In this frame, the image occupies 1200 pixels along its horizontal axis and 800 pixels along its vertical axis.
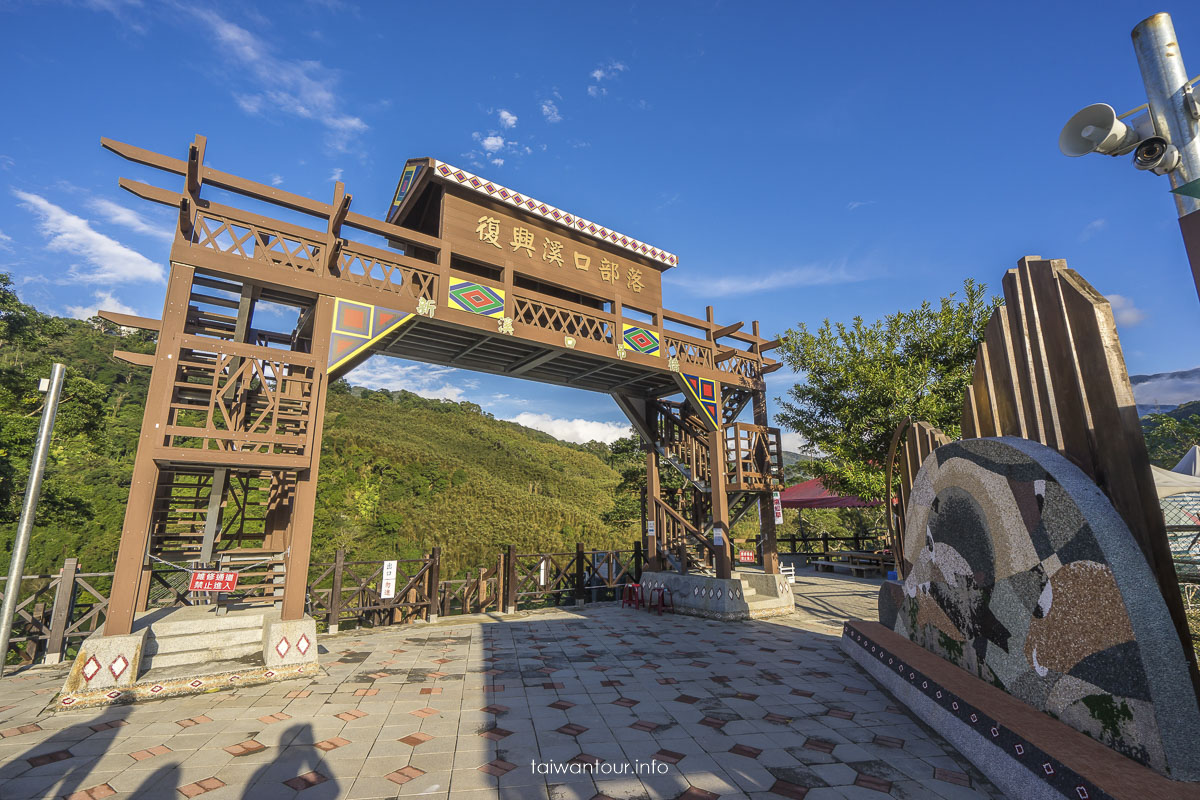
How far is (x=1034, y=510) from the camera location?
12.9 feet

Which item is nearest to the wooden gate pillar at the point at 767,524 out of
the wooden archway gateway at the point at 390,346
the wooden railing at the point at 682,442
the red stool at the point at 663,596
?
the wooden archway gateway at the point at 390,346

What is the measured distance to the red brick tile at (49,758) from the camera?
4.03 metres

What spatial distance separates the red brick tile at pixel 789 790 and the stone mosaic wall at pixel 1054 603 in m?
1.88

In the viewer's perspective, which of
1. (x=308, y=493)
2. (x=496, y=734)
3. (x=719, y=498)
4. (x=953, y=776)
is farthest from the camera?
(x=719, y=498)

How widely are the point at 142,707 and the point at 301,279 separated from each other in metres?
5.52

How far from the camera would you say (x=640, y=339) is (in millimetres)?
11141

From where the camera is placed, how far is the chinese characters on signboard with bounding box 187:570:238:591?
20.6 feet

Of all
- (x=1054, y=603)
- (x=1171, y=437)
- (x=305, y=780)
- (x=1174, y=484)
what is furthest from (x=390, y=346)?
(x=1171, y=437)

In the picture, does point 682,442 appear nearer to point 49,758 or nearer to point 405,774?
point 405,774

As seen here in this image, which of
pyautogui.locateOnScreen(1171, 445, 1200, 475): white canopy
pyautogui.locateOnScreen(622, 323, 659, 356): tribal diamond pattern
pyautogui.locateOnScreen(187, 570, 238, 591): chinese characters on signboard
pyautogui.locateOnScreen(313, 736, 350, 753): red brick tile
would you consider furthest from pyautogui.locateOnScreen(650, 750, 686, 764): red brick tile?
pyautogui.locateOnScreen(1171, 445, 1200, 475): white canopy

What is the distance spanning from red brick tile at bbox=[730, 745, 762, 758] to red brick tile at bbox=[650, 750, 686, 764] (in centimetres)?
44

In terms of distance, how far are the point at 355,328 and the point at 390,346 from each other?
5.54ft

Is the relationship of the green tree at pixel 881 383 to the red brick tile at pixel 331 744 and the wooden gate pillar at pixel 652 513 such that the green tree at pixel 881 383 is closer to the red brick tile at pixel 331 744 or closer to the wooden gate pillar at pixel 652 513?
the wooden gate pillar at pixel 652 513

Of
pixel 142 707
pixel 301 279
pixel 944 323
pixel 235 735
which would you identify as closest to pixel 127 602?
pixel 142 707
